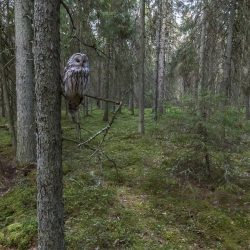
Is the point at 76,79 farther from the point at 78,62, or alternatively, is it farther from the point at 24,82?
the point at 24,82

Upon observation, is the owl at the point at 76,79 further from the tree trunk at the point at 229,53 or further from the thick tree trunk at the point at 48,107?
the tree trunk at the point at 229,53

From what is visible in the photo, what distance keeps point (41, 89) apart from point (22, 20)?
5422mm

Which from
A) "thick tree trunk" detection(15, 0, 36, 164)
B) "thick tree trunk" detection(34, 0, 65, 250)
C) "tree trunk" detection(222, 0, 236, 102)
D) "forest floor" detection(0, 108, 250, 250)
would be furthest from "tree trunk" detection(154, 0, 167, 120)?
"thick tree trunk" detection(34, 0, 65, 250)

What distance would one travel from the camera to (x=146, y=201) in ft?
23.9

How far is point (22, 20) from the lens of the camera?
8336mm

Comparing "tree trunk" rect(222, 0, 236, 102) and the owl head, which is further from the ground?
"tree trunk" rect(222, 0, 236, 102)

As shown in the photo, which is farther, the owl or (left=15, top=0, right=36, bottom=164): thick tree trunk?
(left=15, top=0, right=36, bottom=164): thick tree trunk

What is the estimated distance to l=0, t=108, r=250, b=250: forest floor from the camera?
19.2ft

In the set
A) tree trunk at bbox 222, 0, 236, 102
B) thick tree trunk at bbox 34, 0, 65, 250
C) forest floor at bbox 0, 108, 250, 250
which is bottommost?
forest floor at bbox 0, 108, 250, 250

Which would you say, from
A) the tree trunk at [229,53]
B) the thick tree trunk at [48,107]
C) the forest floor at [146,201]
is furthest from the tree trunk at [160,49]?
the thick tree trunk at [48,107]

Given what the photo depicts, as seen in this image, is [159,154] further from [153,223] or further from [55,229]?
[55,229]

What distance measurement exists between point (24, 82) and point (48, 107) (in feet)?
17.0

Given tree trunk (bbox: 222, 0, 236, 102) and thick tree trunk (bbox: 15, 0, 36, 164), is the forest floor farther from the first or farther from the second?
tree trunk (bbox: 222, 0, 236, 102)

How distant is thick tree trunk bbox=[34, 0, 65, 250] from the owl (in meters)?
0.14
